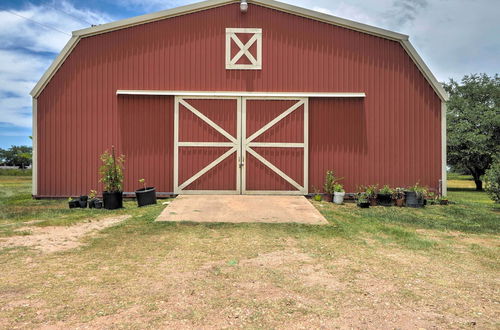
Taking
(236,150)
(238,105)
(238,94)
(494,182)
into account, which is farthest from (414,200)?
(238,94)

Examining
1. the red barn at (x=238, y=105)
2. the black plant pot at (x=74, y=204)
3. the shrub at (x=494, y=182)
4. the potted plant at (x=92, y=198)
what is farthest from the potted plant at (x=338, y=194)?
the black plant pot at (x=74, y=204)

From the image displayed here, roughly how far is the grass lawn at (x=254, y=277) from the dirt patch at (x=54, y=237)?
104 mm

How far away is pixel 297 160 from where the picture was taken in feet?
31.6

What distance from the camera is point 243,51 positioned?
9.59 meters

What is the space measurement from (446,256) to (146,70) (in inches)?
331

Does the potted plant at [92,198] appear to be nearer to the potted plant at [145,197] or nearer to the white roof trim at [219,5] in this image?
the potted plant at [145,197]

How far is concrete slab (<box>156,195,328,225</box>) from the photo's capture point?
666cm

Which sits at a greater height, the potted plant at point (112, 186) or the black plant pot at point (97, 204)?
the potted plant at point (112, 186)

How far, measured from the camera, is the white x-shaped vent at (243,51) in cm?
959

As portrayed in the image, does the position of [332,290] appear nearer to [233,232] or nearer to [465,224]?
[233,232]

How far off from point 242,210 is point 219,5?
597 cm

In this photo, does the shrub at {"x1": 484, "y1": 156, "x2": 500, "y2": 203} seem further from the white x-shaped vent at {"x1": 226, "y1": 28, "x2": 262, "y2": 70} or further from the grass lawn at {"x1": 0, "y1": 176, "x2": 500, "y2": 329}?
the white x-shaped vent at {"x1": 226, "y1": 28, "x2": 262, "y2": 70}

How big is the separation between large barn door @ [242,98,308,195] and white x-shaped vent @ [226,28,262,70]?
0.97m

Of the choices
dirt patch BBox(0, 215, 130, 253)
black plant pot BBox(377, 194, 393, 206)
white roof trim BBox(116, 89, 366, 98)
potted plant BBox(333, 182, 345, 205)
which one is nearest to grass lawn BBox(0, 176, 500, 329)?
dirt patch BBox(0, 215, 130, 253)
